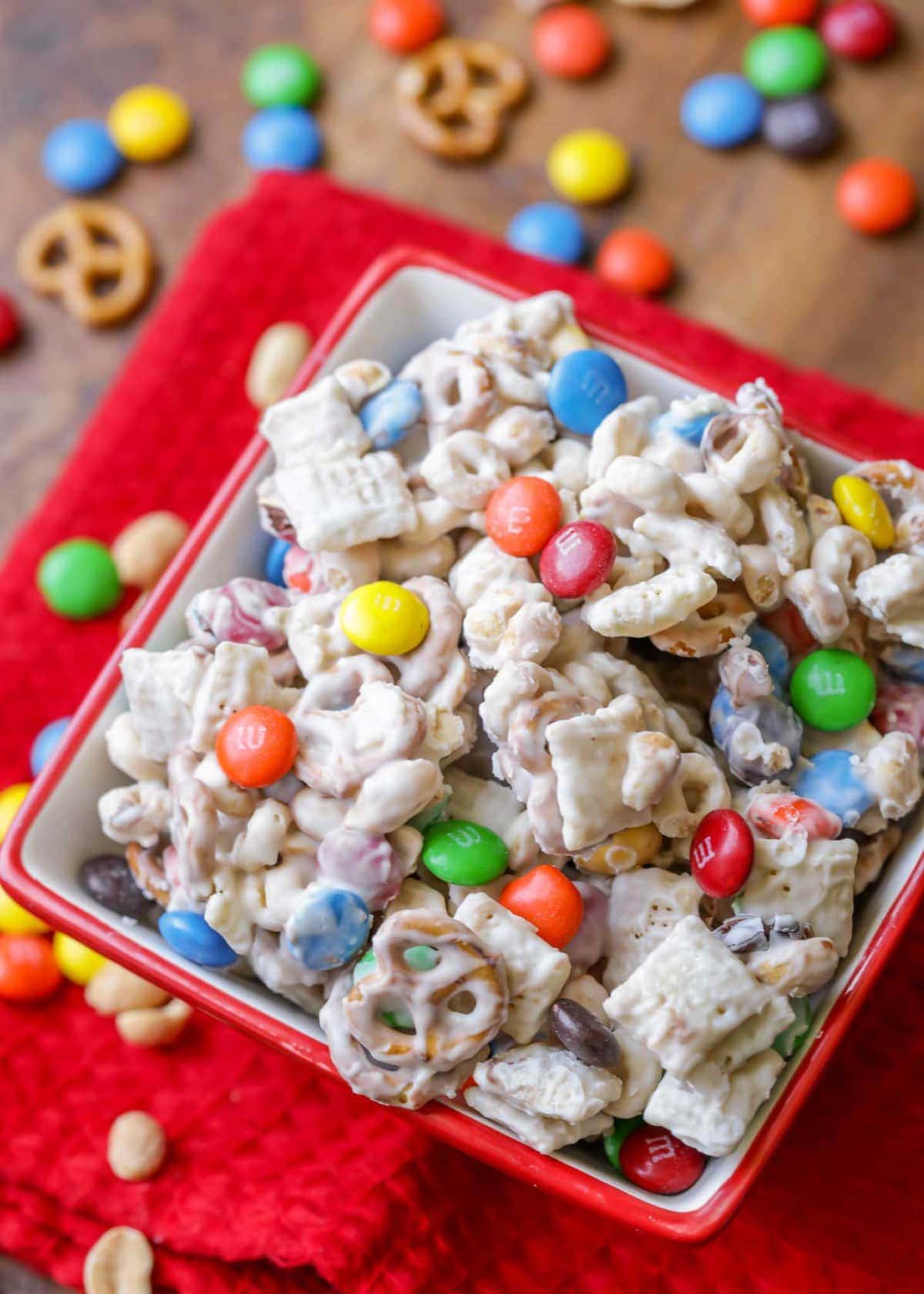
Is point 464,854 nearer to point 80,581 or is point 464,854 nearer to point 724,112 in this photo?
point 80,581

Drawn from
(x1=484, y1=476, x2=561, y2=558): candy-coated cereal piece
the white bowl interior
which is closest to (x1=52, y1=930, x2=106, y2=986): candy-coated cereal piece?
the white bowl interior

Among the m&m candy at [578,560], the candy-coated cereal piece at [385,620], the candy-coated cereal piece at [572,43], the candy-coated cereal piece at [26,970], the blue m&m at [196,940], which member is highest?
the candy-coated cereal piece at [572,43]

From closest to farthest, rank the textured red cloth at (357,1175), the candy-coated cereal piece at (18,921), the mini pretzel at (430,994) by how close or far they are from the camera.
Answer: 1. the mini pretzel at (430,994)
2. the textured red cloth at (357,1175)
3. the candy-coated cereal piece at (18,921)

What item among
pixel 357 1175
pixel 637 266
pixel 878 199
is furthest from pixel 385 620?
pixel 878 199

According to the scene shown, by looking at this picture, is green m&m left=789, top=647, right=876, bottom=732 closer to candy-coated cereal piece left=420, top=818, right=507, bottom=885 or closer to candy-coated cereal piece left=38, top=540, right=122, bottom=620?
candy-coated cereal piece left=420, top=818, right=507, bottom=885

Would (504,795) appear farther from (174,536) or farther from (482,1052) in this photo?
(174,536)

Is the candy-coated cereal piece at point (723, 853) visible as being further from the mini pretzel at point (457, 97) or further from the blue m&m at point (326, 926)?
the mini pretzel at point (457, 97)

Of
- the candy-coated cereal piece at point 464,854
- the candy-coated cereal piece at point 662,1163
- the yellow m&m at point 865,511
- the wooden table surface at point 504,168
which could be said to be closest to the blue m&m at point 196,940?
the candy-coated cereal piece at point 464,854
